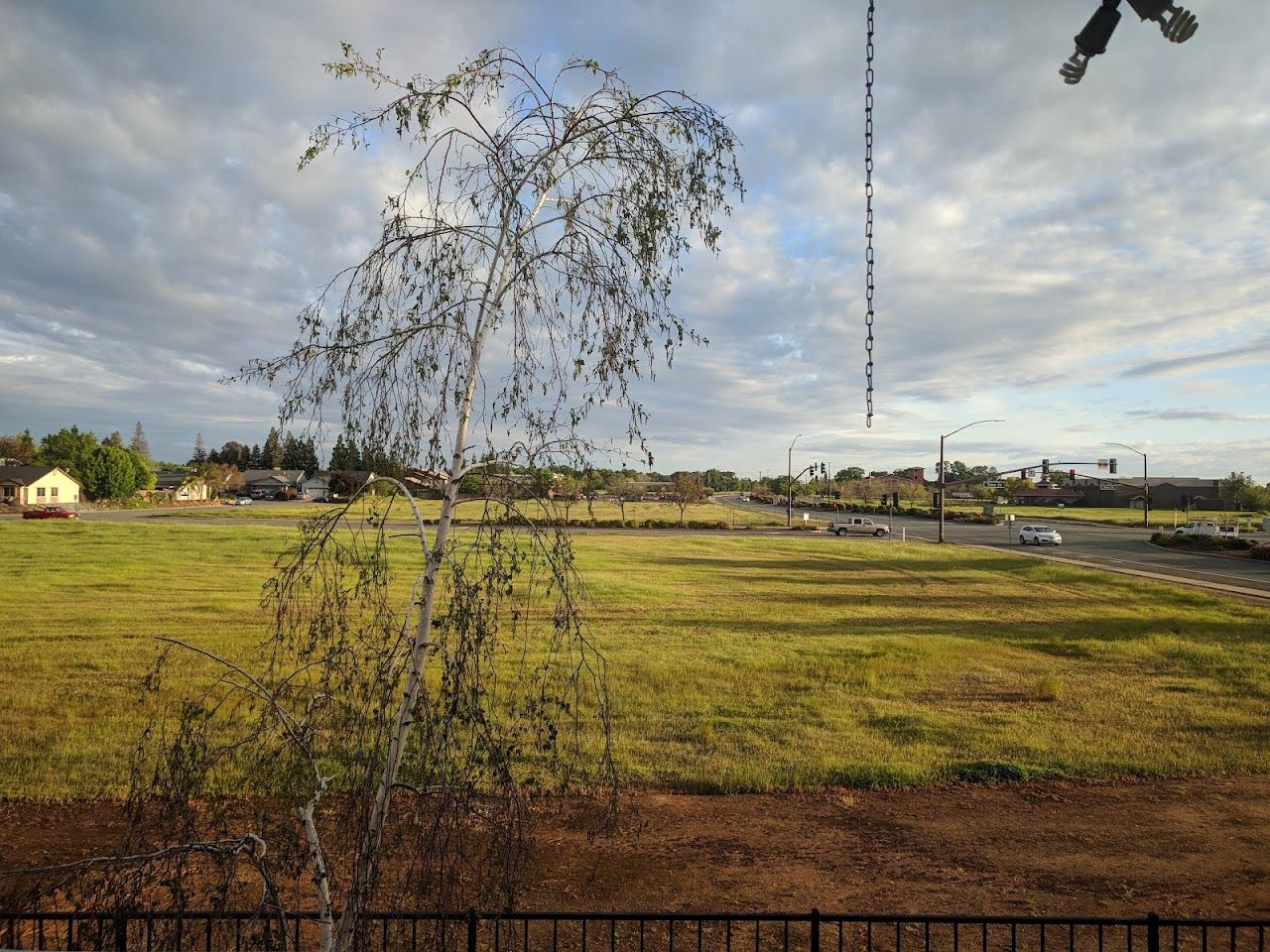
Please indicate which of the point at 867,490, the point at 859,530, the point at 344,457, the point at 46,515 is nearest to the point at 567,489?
the point at 344,457

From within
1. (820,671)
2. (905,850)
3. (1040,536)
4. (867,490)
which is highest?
(867,490)

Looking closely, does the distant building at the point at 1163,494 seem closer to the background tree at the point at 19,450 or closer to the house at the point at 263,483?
the house at the point at 263,483

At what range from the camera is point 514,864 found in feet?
14.0

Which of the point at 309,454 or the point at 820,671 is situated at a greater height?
the point at 309,454

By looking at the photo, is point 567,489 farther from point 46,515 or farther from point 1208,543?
point 46,515

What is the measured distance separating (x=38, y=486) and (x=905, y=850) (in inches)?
4130

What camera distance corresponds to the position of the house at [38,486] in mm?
84812

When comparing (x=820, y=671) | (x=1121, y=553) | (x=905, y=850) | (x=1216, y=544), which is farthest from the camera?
(x=1216, y=544)

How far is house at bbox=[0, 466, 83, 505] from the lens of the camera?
84.8 m

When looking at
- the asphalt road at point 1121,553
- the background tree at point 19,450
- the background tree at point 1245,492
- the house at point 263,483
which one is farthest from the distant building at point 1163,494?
the background tree at point 19,450

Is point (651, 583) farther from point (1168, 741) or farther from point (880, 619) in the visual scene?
point (1168, 741)

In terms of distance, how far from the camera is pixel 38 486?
87375 millimetres

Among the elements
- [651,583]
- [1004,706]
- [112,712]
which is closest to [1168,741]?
[1004,706]

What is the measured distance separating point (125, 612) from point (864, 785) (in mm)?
21532
